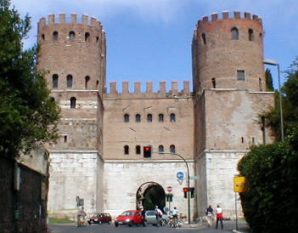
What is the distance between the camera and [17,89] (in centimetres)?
1670

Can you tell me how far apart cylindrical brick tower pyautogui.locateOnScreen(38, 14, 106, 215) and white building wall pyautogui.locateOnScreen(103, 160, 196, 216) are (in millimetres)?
2264

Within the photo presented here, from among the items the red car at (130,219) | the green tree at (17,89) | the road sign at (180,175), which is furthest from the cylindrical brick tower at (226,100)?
the green tree at (17,89)

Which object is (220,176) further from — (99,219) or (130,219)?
(99,219)

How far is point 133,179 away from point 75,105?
26.0ft

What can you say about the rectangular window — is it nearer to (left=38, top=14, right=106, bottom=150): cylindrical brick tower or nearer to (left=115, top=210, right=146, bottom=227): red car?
(left=38, top=14, right=106, bottom=150): cylindrical brick tower

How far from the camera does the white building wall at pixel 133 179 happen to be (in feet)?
151

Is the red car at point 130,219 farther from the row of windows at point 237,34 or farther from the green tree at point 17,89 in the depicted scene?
the green tree at point 17,89

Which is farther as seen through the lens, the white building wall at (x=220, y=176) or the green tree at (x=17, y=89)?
the white building wall at (x=220, y=176)

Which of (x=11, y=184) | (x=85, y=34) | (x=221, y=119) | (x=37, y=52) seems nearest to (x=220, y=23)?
(x=221, y=119)

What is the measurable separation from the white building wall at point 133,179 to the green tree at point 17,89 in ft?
90.9

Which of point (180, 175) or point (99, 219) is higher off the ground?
point (180, 175)

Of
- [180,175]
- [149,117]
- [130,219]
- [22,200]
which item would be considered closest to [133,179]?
[180,175]

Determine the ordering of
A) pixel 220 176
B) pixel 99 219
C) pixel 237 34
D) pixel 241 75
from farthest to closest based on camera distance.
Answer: pixel 237 34, pixel 241 75, pixel 220 176, pixel 99 219

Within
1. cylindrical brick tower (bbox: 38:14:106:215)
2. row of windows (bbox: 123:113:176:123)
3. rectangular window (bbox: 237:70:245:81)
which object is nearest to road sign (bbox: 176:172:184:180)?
row of windows (bbox: 123:113:176:123)
